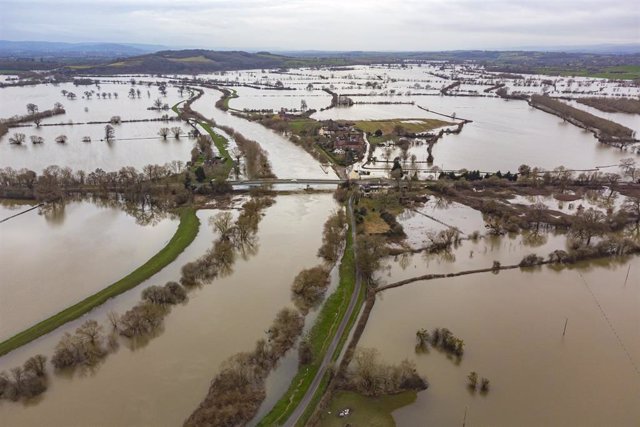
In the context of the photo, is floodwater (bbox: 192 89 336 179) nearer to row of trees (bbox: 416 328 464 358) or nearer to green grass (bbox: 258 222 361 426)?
green grass (bbox: 258 222 361 426)

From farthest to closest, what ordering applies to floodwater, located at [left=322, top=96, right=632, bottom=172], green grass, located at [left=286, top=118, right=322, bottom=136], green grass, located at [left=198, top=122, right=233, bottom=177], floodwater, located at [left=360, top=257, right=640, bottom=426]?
green grass, located at [left=286, top=118, right=322, bottom=136], floodwater, located at [left=322, top=96, right=632, bottom=172], green grass, located at [left=198, top=122, right=233, bottom=177], floodwater, located at [left=360, top=257, right=640, bottom=426]

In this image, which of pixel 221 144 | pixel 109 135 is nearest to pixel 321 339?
pixel 221 144

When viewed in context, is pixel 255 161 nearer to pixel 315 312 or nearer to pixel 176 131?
pixel 176 131

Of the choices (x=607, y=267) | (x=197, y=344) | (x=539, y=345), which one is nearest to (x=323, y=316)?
(x=197, y=344)

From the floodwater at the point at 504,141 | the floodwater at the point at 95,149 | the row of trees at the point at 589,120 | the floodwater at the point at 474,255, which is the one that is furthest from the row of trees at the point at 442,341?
the row of trees at the point at 589,120

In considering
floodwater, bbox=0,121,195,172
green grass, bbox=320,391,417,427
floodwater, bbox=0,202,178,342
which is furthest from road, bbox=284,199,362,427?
floodwater, bbox=0,121,195,172
